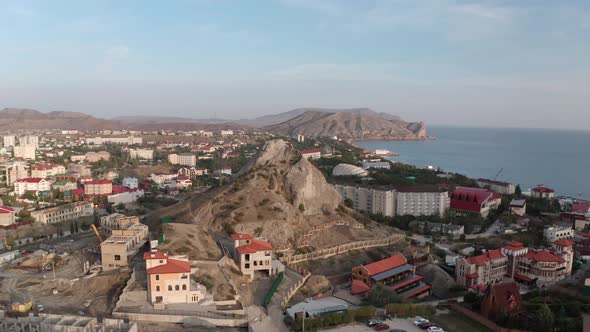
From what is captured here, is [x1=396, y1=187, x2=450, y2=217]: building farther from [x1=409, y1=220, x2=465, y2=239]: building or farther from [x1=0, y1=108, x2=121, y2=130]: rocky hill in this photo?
[x1=0, y1=108, x2=121, y2=130]: rocky hill

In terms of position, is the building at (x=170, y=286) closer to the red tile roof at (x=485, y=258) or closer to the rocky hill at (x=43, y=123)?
the red tile roof at (x=485, y=258)

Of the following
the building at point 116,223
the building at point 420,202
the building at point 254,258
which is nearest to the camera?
the building at point 254,258

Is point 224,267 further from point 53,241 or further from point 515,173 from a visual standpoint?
point 515,173

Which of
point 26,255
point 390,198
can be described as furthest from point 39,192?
point 390,198

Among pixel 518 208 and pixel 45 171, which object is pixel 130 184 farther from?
pixel 518 208

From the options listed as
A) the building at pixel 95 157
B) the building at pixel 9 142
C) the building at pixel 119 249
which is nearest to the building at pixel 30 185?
the building at pixel 95 157

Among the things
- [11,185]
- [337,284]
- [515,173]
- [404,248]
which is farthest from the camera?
[515,173]
